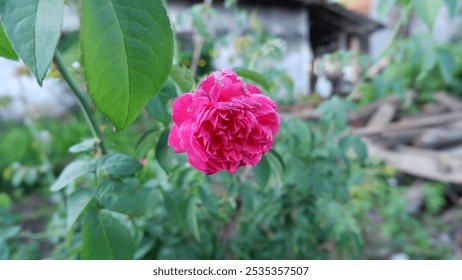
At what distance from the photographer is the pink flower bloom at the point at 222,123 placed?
1.41 ft

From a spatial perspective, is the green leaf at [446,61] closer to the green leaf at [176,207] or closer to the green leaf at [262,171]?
the green leaf at [262,171]

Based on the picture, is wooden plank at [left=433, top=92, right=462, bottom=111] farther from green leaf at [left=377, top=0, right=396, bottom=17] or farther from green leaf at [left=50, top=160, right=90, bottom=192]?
A: green leaf at [left=50, top=160, right=90, bottom=192]

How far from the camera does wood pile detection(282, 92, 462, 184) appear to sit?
2.91 m

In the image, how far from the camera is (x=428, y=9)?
687 mm

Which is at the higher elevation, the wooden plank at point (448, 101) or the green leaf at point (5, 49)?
the green leaf at point (5, 49)

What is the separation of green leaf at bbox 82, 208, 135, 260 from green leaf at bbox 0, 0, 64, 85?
0.37 m

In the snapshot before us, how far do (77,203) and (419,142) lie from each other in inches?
135

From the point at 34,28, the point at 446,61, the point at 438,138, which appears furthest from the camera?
the point at 438,138

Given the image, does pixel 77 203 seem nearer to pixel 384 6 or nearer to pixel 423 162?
pixel 384 6

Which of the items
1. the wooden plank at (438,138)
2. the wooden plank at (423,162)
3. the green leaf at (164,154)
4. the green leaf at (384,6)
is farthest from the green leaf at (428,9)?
the wooden plank at (438,138)

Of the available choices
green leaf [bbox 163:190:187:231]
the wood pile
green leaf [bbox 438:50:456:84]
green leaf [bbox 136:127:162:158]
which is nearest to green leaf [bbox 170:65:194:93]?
green leaf [bbox 136:127:162:158]

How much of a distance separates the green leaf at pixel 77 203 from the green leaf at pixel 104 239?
0.02m

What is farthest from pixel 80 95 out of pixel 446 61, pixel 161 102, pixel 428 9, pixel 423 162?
pixel 423 162
